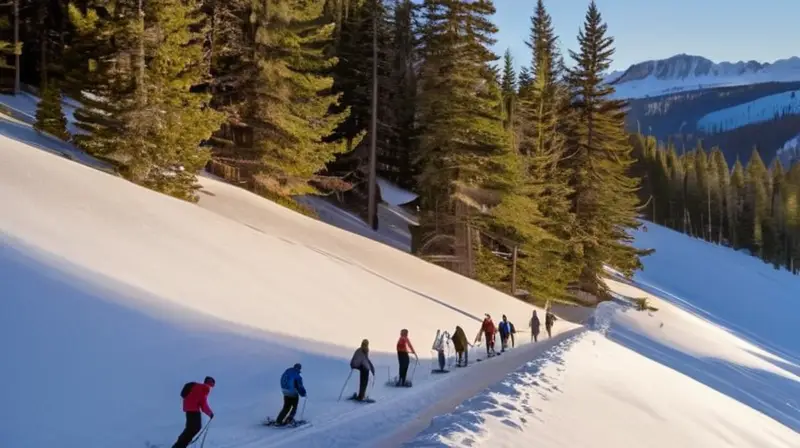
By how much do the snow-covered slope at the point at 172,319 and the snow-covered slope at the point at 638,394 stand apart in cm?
177

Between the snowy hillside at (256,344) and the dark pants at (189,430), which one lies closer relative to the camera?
the dark pants at (189,430)

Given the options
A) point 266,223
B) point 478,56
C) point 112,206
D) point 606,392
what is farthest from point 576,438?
point 478,56

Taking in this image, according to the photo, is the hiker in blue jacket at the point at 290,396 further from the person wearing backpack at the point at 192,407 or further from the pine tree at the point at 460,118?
the pine tree at the point at 460,118

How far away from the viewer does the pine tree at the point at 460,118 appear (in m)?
29.4

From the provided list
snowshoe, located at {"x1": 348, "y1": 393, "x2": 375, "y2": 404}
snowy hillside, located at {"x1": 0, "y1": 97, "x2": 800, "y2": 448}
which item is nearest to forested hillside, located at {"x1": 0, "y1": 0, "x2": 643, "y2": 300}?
snowy hillside, located at {"x1": 0, "y1": 97, "x2": 800, "y2": 448}

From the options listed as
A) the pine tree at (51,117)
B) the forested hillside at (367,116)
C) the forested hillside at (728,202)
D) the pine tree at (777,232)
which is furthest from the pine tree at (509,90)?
the pine tree at (777,232)

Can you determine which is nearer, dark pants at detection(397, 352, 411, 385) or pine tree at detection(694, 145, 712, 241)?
dark pants at detection(397, 352, 411, 385)

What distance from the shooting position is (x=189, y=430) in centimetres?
868

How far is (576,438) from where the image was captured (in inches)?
448

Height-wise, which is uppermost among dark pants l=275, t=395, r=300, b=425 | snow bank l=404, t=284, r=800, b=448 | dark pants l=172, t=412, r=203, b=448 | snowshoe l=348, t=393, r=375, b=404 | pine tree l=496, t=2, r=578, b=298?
pine tree l=496, t=2, r=578, b=298

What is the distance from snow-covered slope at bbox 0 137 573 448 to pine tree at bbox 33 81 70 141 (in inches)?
262

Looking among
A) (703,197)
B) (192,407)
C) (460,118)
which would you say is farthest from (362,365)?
(703,197)

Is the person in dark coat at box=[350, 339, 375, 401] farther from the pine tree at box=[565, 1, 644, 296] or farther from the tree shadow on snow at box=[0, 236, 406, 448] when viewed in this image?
the pine tree at box=[565, 1, 644, 296]

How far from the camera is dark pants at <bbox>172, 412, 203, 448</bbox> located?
338 inches
